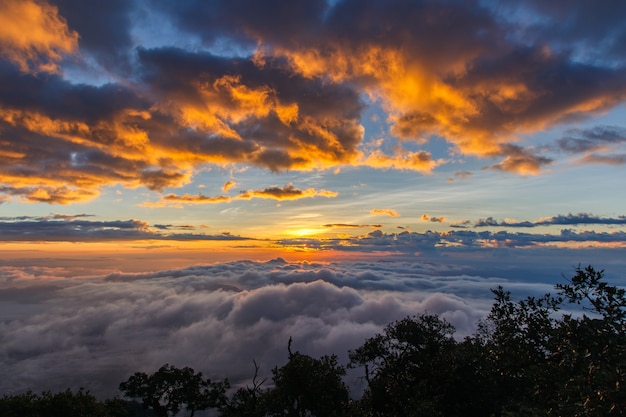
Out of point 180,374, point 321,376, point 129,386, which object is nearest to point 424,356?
point 321,376

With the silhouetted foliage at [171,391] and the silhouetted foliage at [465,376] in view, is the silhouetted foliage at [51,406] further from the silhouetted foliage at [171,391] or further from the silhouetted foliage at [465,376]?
the silhouetted foliage at [171,391]

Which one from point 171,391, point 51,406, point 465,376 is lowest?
point 171,391

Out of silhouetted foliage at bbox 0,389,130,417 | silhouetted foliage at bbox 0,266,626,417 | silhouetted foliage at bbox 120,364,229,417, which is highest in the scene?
silhouetted foliage at bbox 0,266,626,417

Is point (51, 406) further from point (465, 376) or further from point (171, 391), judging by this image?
point (465, 376)

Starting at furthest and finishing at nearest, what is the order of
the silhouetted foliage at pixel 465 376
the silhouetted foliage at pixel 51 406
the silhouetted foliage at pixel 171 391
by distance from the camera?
the silhouetted foliage at pixel 171 391 < the silhouetted foliage at pixel 51 406 < the silhouetted foliage at pixel 465 376

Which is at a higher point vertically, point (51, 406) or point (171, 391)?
point (51, 406)

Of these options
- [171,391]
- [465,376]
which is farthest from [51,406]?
[465,376]

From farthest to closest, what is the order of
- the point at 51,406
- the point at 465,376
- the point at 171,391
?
the point at 171,391 → the point at 51,406 → the point at 465,376

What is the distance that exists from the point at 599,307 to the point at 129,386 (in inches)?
2098

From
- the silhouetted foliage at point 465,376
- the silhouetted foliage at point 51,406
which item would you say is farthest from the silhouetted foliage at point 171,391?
the silhouetted foliage at point 51,406

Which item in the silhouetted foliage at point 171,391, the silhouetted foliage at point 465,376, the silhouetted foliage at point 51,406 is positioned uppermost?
the silhouetted foliage at point 465,376

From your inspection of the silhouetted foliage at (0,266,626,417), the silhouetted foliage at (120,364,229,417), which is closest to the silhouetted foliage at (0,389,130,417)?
the silhouetted foliage at (0,266,626,417)

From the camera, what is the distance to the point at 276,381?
34.8 meters

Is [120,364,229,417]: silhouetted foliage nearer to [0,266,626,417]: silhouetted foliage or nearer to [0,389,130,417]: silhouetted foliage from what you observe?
[0,266,626,417]: silhouetted foliage
